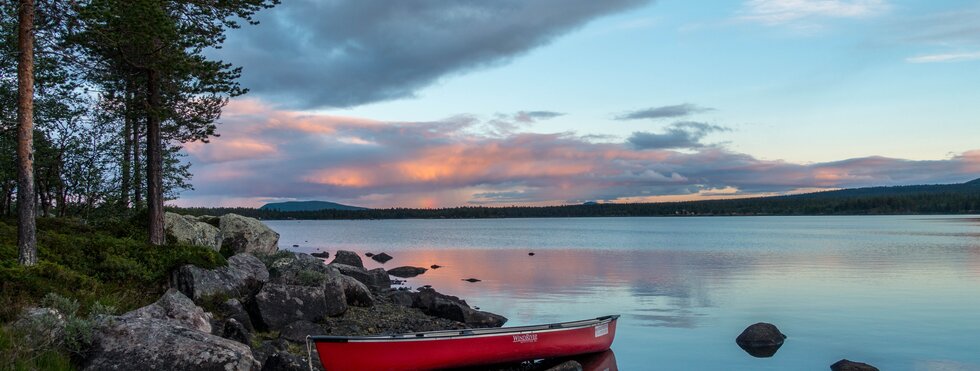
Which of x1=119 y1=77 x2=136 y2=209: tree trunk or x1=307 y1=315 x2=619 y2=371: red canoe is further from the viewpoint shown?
x1=119 y1=77 x2=136 y2=209: tree trunk

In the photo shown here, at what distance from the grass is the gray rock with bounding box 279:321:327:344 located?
11.7 feet

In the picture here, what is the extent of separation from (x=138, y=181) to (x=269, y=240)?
21.3ft

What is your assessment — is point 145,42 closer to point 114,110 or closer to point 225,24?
point 225,24

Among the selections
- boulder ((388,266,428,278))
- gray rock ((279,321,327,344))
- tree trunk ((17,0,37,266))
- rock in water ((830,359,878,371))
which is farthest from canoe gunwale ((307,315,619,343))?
boulder ((388,266,428,278))

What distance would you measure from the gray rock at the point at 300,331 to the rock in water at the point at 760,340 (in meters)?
13.4

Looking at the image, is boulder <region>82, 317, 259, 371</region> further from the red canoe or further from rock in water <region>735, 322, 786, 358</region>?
rock in water <region>735, 322, 786, 358</region>

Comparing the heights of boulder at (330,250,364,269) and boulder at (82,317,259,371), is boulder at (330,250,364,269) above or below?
below

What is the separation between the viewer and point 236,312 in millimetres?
17953

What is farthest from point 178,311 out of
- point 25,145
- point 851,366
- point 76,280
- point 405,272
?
point 405,272

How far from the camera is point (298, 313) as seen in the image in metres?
19.4

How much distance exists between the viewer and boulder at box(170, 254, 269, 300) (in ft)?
62.6

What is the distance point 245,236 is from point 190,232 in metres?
4.01

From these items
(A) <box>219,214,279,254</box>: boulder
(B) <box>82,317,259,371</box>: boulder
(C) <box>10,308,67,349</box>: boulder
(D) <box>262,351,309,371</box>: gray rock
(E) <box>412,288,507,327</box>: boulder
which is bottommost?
(E) <box>412,288,507,327</box>: boulder

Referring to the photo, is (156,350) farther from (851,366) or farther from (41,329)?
(851,366)
